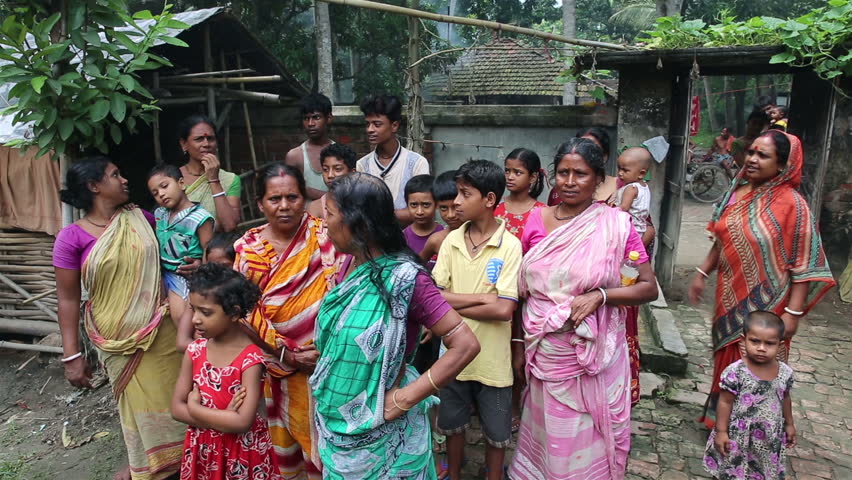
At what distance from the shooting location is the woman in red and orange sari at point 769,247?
2.98 meters

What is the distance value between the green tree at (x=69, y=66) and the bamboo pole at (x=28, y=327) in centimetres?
268

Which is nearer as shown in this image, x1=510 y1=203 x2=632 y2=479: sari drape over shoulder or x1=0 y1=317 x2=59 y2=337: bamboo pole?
→ x1=510 y1=203 x2=632 y2=479: sari drape over shoulder

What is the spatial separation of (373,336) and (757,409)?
7.05 feet

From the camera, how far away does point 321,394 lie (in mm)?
1912

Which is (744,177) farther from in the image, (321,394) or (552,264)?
(321,394)

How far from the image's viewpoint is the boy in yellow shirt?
257 centimetres

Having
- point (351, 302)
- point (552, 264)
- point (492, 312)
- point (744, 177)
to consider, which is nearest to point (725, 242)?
point (744, 177)

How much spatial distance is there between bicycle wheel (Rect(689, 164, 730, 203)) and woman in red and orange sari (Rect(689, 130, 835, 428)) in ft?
37.2

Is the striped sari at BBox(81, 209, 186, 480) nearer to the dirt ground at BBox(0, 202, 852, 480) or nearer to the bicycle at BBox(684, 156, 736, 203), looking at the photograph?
the dirt ground at BBox(0, 202, 852, 480)

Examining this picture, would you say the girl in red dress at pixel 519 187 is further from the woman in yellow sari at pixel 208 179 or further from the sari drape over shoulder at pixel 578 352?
the woman in yellow sari at pixel 208 179

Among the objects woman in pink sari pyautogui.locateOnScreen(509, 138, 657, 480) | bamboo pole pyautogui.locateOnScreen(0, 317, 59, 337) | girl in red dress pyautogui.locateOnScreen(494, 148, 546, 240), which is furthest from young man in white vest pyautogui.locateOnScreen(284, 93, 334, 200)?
bamboo pole pyautogui.locateOnScreen(0, 317, 59, 337)

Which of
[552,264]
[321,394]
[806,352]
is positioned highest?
[552,264]

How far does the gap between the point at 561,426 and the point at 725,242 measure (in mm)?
1596

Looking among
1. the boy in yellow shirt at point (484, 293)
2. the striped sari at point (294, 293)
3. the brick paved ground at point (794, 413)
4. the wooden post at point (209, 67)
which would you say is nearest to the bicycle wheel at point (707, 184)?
the brick paved ground at point (794, 413)
